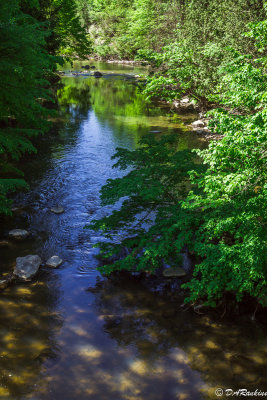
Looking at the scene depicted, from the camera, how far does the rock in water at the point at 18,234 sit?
858 cm

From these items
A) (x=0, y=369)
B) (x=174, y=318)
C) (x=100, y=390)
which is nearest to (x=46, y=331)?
(x=0, y=369)

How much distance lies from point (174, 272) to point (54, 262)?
2.95 meters

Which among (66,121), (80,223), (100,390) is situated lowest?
(100,390)

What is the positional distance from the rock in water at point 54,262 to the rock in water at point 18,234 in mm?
1421

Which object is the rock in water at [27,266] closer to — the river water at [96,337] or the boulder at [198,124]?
the river water at [96,337]

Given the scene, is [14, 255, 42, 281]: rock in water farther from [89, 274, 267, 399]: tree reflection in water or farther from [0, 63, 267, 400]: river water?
[89, 274, 267, 399]: tree reflection in water

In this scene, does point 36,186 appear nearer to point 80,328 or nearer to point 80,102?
point 80,328

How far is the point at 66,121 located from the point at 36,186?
1049 centimetres

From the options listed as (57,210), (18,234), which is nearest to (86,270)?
(18,234)

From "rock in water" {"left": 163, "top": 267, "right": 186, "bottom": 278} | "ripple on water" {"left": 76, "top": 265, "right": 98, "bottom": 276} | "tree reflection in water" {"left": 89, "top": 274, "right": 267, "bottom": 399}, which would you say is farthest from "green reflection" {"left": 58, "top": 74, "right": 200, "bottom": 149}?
"tree reflection in water" {"left": 89, "top": 274, "right": 267, "bottom": 399}

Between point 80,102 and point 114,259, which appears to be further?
point 80,102

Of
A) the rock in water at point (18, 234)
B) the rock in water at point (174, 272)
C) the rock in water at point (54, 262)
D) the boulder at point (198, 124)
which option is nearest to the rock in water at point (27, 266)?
the rock in water at point (54, 262)

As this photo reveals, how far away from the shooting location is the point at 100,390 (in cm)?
470

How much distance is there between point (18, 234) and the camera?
8617mm
